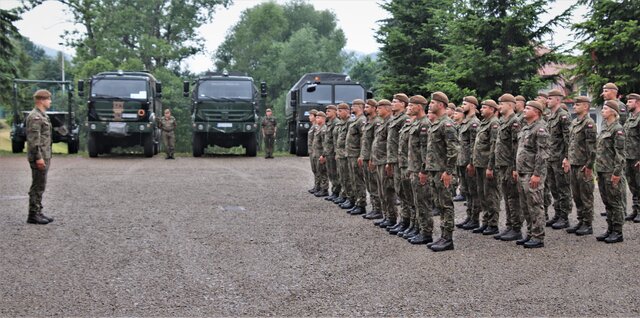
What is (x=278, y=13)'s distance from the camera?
243 ft

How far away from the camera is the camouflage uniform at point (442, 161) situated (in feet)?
30.6

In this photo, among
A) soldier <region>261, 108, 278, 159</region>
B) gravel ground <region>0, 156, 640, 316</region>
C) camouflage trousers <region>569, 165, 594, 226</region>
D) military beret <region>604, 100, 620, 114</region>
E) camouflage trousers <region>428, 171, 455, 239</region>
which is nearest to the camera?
gravel ground <region>0, 156, 640, 316</region>

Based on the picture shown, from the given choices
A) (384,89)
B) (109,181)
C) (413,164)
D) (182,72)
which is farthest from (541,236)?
(182,72)

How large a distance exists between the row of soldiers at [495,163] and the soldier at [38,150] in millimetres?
4539

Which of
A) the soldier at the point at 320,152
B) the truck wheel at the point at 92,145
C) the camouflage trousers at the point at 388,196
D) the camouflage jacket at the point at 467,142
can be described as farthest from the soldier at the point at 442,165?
the truck wheel at the point at 92,145

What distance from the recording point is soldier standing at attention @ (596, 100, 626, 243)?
9.94 metres

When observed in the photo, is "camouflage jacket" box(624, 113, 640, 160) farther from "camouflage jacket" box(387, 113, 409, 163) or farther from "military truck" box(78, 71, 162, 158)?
"military truck" box(78, 71, 162, 158)

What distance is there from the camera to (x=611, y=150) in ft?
34.1

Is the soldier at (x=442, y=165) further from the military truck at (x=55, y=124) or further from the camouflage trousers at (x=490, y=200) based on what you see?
the military truck at (x=55, y=124)

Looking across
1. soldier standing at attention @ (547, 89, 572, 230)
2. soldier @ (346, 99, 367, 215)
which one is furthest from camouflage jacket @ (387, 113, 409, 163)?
soldier standing at attention @ (547, 89, 572, 230)

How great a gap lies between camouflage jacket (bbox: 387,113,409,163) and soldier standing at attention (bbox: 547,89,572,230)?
2037 millimetres

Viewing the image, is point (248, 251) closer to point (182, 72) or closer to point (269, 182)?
point (269, 182)

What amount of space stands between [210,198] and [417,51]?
56.3ft

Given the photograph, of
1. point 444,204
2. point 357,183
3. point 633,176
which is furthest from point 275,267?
point 633,176
